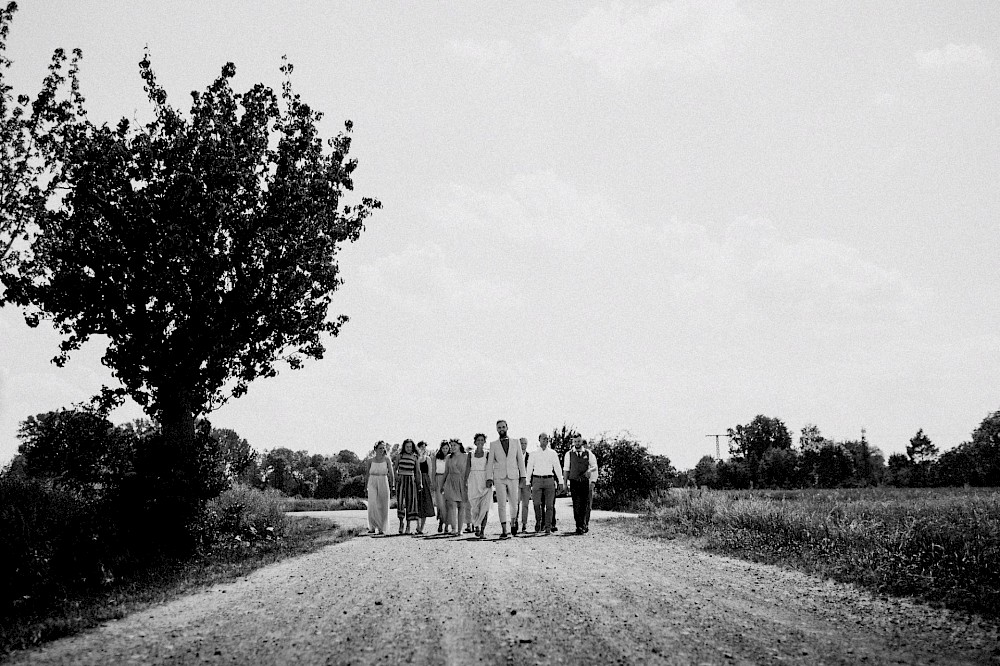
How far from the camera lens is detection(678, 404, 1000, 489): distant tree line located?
70500mm

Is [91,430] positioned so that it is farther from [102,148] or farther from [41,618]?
[41,618]

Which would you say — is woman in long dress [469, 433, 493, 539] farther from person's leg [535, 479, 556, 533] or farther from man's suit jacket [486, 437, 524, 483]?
person's leg [535, 479, 556, 533]

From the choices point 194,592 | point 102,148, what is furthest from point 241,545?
point 102,148

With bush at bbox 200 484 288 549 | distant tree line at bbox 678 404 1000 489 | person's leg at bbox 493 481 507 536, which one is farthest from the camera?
distant tree line at bbox 678 404 1000 489

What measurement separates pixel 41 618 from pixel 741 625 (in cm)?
780

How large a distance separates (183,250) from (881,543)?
1454cm

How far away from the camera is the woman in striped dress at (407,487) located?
16594 mm

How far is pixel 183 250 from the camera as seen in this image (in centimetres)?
1508

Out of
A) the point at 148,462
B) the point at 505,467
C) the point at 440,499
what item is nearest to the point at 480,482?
the point at 505,467

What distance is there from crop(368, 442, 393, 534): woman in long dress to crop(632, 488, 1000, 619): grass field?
626 centimetres

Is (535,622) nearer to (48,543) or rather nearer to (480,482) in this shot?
(48,543)

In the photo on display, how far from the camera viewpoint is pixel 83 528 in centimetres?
1041

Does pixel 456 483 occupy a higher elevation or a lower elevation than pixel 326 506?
higher

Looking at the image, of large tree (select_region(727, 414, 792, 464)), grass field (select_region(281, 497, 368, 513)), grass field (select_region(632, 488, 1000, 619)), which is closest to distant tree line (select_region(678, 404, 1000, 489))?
large tree (select_region(727, 414, 792, 464))
